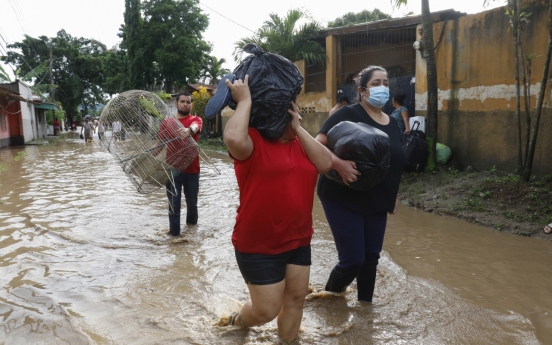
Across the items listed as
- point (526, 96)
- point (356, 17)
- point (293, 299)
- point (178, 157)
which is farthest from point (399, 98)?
point (356, 17)

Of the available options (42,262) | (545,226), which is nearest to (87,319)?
(42,262)

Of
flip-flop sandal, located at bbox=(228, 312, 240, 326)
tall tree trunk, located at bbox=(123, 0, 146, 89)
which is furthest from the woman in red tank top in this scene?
tall tree trunk, located at bbox=(123, 0, 146, 89)

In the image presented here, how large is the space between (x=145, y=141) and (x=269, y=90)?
317 centimetres

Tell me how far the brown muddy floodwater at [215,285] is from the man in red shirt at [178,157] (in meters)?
0.42

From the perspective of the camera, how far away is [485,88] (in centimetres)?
826

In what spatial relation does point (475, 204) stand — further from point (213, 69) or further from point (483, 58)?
point (213, 69)

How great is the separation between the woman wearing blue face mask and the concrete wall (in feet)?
17.3

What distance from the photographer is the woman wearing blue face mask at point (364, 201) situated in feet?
10.4

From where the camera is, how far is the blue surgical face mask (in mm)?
3295

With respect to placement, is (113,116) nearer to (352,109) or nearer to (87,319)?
(87,319)

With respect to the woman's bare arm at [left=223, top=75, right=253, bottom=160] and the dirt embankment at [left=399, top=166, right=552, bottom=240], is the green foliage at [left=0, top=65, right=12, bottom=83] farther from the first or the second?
the woman's bare arm at [left=223, top=75, right=253, bottom=160]

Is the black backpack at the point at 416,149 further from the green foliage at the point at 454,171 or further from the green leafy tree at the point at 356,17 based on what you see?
the green leafy tree at the point at 356,17

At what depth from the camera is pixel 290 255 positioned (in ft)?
8.42

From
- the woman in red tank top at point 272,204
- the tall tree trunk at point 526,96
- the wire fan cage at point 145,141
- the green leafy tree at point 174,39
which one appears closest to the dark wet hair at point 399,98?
the tall tree trunk at point 526,96
